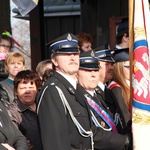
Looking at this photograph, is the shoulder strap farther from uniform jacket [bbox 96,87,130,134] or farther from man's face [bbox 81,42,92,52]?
man's face [bbox 81,42,92,52]

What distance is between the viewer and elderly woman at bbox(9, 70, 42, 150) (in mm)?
5496

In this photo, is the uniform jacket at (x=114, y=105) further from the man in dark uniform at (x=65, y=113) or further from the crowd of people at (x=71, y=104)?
the man in dark uniform at (x=65, y=113)

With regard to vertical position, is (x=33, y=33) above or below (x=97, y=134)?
above

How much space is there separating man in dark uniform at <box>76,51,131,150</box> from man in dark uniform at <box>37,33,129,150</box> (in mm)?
93

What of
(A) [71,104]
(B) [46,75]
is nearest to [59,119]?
(A) [71,104]

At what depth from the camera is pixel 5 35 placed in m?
7.58

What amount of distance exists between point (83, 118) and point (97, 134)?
0.18 meters

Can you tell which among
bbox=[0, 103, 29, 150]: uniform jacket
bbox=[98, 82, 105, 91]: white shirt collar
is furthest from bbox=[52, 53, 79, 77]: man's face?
bbox=[98, 82, 105, 91]: white shirt collar

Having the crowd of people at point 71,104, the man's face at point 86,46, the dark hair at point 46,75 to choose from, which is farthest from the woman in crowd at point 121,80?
the man's face at point 86,46

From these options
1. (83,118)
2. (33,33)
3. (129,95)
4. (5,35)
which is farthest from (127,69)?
(33,33)

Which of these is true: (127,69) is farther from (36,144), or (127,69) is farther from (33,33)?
(33,33)

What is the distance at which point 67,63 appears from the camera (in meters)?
4.89

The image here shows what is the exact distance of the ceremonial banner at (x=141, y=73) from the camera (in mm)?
4902

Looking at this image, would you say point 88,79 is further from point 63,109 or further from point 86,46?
point 86,46
